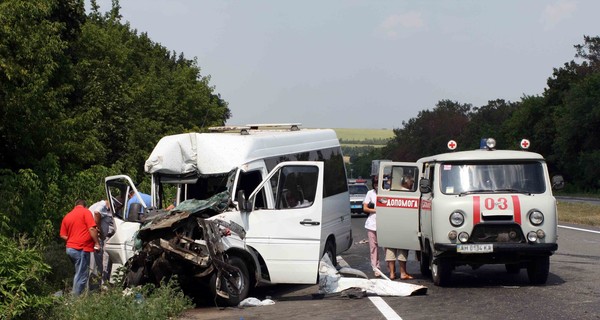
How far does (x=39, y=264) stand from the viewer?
11.0m

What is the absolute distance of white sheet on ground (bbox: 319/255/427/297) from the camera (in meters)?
14.9

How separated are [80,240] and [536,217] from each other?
7.02 metres

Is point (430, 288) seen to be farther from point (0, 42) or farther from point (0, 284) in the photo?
point (0, 42)

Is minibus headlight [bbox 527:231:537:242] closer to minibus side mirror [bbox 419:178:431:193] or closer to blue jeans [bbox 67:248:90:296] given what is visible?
minibus side mirror [bbox 419:178:431:193]

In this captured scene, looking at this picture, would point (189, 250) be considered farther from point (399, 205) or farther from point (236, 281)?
point (399, 205)

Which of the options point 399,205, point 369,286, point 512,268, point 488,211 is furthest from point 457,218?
point 512,268

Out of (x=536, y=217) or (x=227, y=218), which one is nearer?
(x=227, y=218)

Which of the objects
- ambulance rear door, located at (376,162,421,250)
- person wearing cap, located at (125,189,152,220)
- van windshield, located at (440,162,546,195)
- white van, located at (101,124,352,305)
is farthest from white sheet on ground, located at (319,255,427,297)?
person wearing cap, located at (125,189,152,220)

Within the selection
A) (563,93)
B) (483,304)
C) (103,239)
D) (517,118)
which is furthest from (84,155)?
(517,118)

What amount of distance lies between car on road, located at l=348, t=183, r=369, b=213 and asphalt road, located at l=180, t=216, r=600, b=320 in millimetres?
26169

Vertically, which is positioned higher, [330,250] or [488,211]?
[488,211]

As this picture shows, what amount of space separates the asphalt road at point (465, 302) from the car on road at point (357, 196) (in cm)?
2617

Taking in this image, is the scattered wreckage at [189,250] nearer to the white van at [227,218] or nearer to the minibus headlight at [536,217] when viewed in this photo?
the white van at [227,218]

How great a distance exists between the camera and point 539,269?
15.7 m
